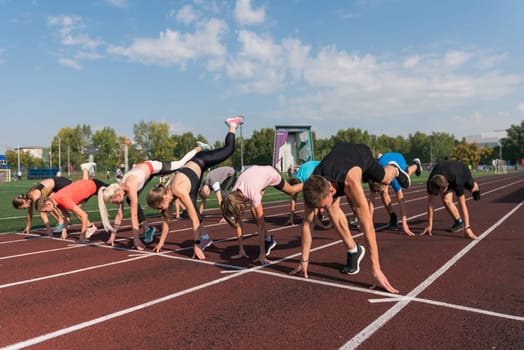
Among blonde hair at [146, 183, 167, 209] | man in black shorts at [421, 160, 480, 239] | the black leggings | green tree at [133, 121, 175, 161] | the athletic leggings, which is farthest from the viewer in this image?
green tree at [133, 121, 175, 161]

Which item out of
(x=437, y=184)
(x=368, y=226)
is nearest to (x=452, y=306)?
(x=368, y=226)

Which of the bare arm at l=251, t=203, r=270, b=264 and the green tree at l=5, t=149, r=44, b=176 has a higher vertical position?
the green tree at l=5, t=149, r=44, b=176

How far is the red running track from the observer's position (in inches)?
133

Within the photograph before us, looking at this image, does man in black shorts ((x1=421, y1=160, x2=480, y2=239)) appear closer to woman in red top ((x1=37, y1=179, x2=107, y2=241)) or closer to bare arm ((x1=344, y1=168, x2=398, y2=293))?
bare arm ((x1=344, y1=168, x2=398, y2=293))

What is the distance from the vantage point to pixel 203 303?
430 cm

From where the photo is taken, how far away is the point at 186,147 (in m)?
100

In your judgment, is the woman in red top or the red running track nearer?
the red running track

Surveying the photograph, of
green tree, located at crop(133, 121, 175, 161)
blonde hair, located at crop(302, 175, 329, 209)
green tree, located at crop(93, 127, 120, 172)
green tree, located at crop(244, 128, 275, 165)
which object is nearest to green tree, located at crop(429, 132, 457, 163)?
green tree, located at crop(244, 128, 275, 165)

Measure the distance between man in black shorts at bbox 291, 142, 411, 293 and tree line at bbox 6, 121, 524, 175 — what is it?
8060 cm

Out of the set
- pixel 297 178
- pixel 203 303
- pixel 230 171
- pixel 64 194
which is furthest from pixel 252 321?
pixel 230 171

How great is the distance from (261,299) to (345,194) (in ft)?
5.46

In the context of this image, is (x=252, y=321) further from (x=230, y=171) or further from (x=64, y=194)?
(x=230, y=171)

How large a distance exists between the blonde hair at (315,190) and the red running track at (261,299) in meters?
1.06

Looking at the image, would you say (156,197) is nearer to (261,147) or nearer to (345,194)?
(345,194)
